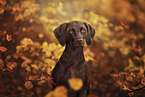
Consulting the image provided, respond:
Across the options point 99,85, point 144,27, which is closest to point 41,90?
point 99,85

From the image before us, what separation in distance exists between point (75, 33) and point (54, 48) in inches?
71.8

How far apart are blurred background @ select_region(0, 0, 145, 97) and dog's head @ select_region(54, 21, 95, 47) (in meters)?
0.94

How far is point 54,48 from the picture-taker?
15.2ft

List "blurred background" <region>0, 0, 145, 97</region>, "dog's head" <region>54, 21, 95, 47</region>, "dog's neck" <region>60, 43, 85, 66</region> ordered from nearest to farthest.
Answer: "dog's head" <region>54, 21, 95, 47</region>, "dog's neck" <region>60, 43, 85, 66</region>, "blurred background" <region>0, 0, 145, 97</region>

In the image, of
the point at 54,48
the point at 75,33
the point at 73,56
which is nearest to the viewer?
the point at 75,33

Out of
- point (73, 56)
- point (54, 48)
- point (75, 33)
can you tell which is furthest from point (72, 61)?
point (54, 48)

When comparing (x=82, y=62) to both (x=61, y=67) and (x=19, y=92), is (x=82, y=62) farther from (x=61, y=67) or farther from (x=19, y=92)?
(x=19, y=92)

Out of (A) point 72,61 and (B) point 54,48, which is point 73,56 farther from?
(B) point 54,48

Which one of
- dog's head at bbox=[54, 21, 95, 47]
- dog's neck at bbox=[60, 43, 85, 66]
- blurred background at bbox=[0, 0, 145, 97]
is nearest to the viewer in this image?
dog's head at bbox=[54, 21, 95, 47]

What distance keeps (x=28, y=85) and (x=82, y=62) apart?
1.23 metres

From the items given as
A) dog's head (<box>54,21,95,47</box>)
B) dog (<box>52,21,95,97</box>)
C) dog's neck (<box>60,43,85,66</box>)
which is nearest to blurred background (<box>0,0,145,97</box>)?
dog (<box>52,21,95,97</box>)

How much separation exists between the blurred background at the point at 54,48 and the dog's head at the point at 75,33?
0.94 metres

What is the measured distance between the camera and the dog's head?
2.88 m

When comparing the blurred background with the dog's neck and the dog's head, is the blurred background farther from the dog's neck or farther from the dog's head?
the dog's head
